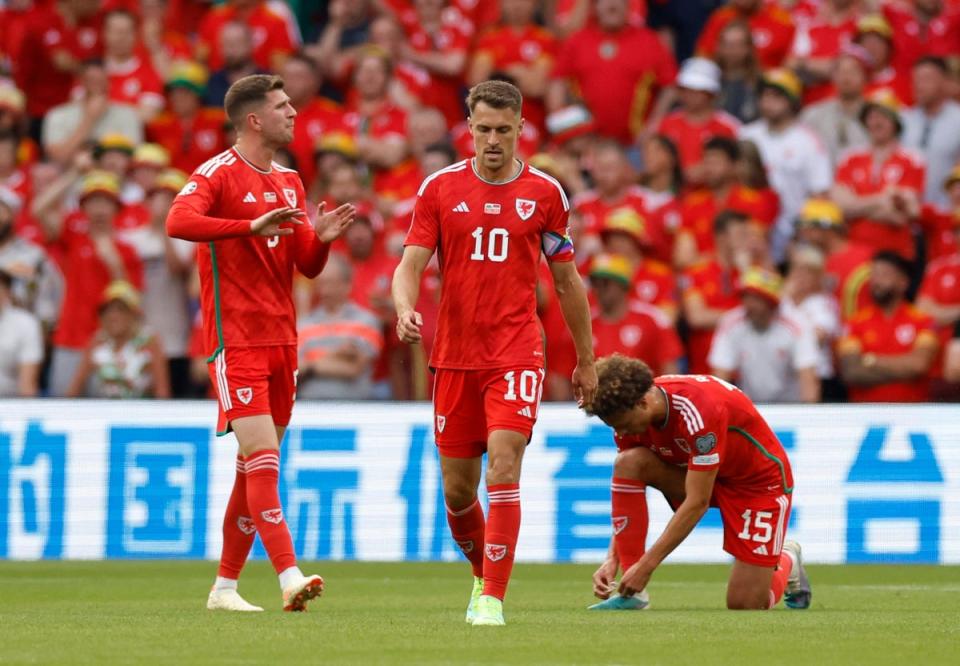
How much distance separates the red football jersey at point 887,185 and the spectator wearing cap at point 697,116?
1.48 m

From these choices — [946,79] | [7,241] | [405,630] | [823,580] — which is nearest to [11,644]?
[405,630]

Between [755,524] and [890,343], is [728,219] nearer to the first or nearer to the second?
[890,343]

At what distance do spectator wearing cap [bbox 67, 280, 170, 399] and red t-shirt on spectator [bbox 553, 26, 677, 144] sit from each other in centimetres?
522

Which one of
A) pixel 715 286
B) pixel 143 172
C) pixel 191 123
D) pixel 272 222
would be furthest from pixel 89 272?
pixel 272 222

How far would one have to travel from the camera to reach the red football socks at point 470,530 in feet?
32.2

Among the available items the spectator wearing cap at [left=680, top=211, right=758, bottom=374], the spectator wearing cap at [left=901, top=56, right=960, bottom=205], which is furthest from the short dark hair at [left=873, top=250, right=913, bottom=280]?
the spectator wearing cap at [left=901, top=56, right=960, bottom=205]

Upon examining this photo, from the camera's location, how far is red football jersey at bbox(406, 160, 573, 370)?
9.16 metres

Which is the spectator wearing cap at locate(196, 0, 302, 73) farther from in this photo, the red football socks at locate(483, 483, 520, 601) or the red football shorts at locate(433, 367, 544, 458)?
the red football socks at locate(483, 483, 520, 601)

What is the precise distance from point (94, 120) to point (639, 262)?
6288 millimetres

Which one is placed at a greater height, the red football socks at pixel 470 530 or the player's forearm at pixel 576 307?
the player's forearm at pixel 576 307

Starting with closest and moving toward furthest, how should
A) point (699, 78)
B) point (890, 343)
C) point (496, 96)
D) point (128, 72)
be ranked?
point (496, 96)
point (890, 343)
point (699, 78)
point (128, 72)

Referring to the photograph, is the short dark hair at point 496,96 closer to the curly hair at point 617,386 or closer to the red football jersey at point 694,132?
the curly hair at point 617,386

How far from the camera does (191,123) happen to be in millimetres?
19297

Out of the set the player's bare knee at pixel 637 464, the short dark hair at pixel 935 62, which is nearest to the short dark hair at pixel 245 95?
the player's bare knee at pixel 637 464
